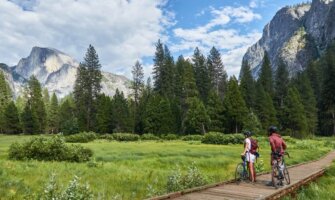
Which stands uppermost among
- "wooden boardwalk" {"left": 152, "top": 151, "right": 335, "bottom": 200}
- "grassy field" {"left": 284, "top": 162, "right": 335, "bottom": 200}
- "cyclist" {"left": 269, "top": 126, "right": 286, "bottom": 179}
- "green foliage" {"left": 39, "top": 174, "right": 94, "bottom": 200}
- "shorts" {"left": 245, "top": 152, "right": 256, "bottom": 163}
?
"cyclist" {"left": 269, "top": 126, "right": 286, "bottom": 179}

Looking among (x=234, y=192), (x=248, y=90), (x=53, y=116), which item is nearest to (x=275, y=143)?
(x=234, y=192)

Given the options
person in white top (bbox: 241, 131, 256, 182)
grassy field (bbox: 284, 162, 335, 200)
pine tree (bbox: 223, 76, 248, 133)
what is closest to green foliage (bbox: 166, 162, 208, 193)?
person in white top (bbox: 241, 131, 256, 182)

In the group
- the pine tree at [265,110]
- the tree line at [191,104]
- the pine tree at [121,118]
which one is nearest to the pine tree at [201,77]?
the tree line at [191,104]

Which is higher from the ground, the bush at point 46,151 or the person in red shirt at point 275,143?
the person in red shirt at point 275,143

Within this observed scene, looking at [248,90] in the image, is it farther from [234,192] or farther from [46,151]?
[234,192]

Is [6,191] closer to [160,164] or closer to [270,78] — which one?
[160,164]

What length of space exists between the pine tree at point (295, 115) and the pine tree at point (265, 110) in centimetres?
308

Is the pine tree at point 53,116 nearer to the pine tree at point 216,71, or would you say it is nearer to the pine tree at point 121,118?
the pine tree at point 121,118

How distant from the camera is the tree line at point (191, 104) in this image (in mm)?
79562

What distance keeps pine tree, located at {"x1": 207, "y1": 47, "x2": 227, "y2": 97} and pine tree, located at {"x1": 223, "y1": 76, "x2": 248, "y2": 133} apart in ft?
75.9

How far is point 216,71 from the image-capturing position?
104812mm

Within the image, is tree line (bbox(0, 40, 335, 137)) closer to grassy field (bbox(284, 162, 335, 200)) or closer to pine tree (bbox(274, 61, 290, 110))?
pine tree (bbox(274, 61, 290, 110))

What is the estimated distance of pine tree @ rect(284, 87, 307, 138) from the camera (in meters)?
81.4

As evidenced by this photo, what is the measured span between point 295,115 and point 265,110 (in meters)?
6.48
